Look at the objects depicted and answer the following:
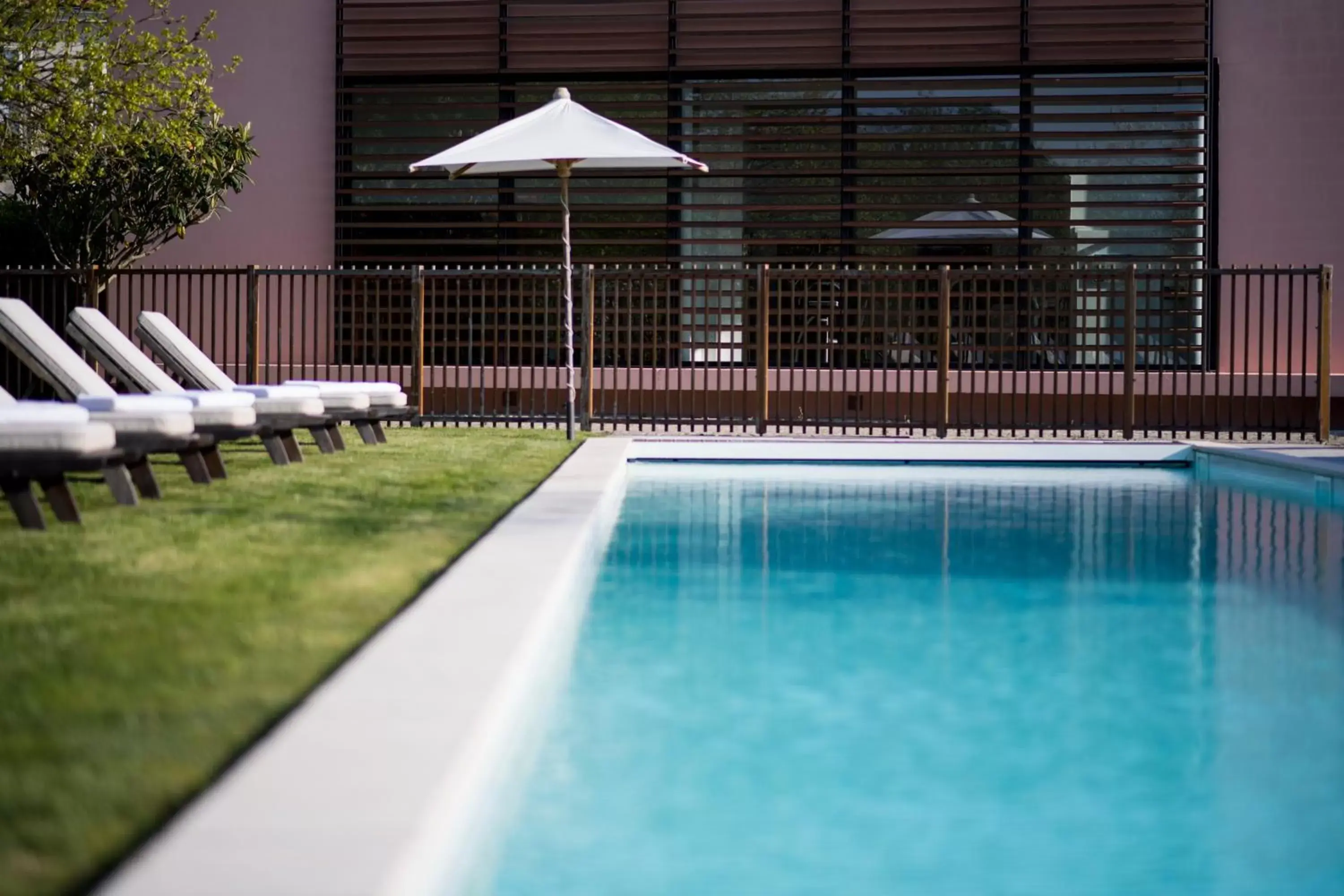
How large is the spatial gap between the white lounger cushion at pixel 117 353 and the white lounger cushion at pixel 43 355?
110 centimetres

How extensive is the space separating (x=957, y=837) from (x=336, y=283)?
625 inches

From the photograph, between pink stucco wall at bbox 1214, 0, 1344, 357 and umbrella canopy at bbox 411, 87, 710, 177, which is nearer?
umbrella canopy at bbox 411, 87, 710, 177

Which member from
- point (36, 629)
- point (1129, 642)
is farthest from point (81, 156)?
point (1129, 642)

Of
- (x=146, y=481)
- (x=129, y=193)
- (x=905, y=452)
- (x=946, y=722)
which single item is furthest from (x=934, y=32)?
(x=946, y=722)

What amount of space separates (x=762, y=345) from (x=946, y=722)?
35.4 ft

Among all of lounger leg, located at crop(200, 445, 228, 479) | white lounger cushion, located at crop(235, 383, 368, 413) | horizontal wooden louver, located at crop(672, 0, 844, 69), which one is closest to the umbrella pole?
white lounger cushion, located at crop(235, 383, 368, 413)

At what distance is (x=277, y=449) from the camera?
10.5m

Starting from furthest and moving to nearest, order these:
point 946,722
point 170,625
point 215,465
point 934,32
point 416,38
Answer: point 416,38 → point 934,32 → point 215,465 → point 170,625 → point 946,722

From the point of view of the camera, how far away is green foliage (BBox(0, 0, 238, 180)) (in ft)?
42.2

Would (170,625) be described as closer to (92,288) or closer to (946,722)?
(946,722)

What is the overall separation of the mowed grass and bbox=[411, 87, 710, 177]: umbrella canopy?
12.5 ft

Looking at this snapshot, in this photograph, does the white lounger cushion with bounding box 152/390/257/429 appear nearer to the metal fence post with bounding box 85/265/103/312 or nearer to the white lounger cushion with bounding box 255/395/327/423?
the white lounger cushion with bounding box 255/395/327/423

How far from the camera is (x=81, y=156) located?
515 inches

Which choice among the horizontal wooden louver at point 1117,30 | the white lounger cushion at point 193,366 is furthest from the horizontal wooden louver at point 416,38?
the white lounger cushion at point 193,366
